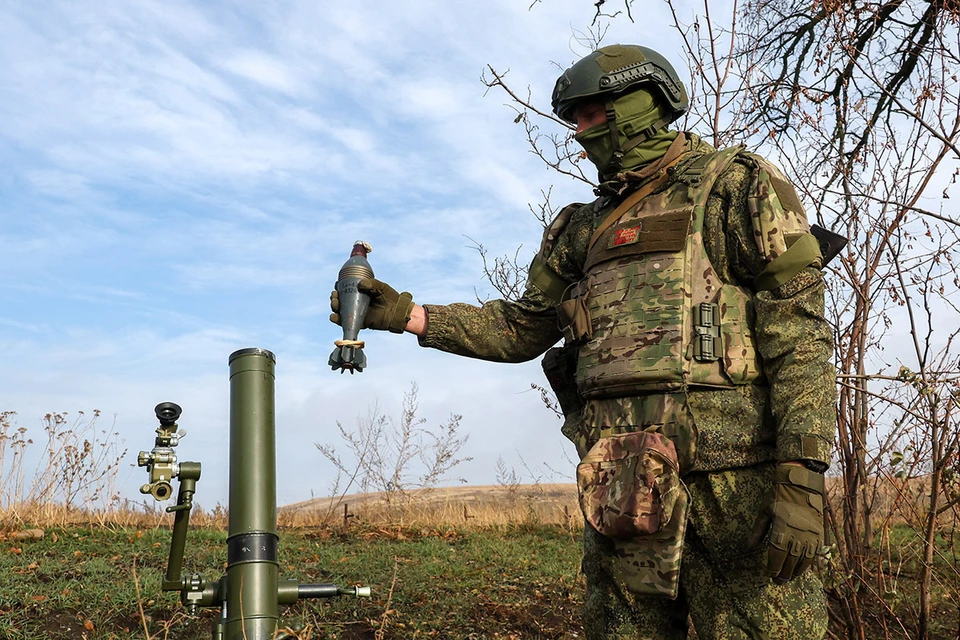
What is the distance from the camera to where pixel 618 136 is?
361cm

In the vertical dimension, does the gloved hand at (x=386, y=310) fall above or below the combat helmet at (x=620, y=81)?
below

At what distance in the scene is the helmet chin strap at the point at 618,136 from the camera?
3.59m

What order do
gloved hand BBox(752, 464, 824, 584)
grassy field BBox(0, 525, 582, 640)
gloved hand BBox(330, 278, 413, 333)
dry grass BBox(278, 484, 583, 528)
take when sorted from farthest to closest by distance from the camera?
dry grass BBox(278, 484, 583, 528) → grassy field BBox(0, 525, 582, 640) → gloved hand BBox(330, 278, 413, 333) → gloved hand BBox(752, 464, 824, 584)

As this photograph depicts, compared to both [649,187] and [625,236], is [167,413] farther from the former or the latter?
[649,187]

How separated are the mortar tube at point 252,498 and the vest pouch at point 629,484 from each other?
1031 mm

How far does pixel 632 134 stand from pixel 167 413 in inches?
76.0

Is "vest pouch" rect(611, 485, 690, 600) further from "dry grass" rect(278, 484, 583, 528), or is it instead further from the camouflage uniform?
"dry grass" rect(278, 484, 583, 528)

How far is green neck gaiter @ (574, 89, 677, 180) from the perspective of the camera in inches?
141

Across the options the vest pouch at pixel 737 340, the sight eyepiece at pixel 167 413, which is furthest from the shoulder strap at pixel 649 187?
the sight eyepiece at pixel 167 413

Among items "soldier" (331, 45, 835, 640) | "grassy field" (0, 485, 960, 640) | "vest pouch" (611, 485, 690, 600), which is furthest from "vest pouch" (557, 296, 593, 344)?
"grassy field" (0, 485, 960, 640)

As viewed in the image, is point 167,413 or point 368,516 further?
A: point 368,516

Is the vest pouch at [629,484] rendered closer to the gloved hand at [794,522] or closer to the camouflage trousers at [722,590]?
the camouflage trousers at [722,590]

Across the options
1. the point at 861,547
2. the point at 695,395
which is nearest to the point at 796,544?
the point at 695,395

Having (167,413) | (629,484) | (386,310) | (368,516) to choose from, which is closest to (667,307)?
(629,484)
